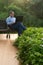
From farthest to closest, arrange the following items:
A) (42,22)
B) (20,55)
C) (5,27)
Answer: (42,22)
(5,27)
(20,55)

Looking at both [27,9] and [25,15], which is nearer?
[25,15]

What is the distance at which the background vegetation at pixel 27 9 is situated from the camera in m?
11.4

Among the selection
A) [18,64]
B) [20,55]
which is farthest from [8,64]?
[20,55]

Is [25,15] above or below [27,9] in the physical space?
below

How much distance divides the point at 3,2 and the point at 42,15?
2.22 metres

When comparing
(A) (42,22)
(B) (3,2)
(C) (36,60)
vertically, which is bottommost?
(A) (42,22)

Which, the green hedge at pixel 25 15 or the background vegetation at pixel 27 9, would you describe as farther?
the background vegetation at pixel 27 9

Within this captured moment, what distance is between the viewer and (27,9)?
11.9 m

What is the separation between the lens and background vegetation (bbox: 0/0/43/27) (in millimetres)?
11422

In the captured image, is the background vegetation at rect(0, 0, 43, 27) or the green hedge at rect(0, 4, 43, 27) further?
the background vegetation at rect(0, 0, 43, 27)

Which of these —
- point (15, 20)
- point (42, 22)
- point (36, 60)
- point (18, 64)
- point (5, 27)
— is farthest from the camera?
point (42, 22)

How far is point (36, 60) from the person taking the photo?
105 inches

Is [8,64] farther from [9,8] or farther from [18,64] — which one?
[9,8]

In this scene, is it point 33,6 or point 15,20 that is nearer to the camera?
point 15,20
